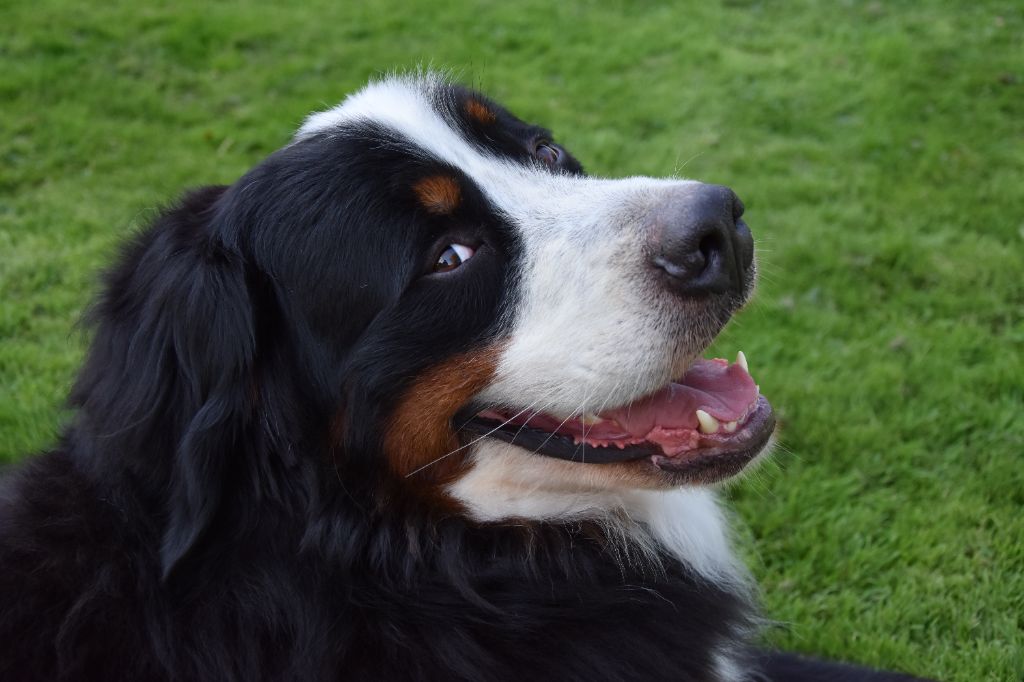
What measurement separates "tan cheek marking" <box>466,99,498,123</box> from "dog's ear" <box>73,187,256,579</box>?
0.78 meters

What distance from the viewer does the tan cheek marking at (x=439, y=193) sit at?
6.98ft

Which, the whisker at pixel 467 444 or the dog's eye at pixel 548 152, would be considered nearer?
the whisker at pixel 467 444

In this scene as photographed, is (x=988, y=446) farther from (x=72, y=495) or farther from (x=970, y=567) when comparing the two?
(x=72, y=495)

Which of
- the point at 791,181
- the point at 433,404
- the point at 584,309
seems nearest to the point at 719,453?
the point at 584,309

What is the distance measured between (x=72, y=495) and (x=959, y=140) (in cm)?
573

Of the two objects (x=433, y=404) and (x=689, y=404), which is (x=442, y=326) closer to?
(x=433, y=404)

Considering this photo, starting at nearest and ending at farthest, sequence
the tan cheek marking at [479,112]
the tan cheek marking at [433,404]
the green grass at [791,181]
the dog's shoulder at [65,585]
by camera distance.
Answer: the dog's shoulder at [65,585]
the tan cheek marking at [433,404]
the tan cheek marking at [479,112]
the green grass at [791,181]

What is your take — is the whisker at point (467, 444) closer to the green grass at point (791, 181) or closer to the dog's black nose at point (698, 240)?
the dog's black nose at point (698, 240)

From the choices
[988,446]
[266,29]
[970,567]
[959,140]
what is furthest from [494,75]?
[970,567]

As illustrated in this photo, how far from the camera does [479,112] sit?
246 cm

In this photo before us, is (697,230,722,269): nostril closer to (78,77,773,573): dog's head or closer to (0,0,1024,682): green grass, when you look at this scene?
(78,77,773,573): dog's head

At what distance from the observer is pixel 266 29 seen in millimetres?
7711

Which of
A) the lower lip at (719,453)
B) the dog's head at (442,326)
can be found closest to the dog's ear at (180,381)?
the dog's head at (442,326)

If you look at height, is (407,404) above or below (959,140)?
above
